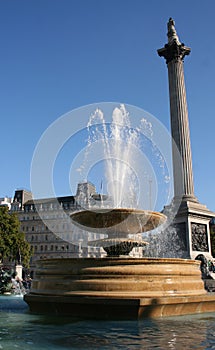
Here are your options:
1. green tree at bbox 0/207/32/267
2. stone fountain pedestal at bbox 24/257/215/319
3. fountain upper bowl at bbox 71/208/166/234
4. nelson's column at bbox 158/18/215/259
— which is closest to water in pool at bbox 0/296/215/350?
stone fountain pedestal at bbox 24/257/215/319

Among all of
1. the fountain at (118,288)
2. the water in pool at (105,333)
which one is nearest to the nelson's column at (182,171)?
the fountain at (118,288)

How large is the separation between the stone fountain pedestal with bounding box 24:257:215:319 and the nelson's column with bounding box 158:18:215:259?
Answer: 520 inches

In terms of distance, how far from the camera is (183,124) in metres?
28.8

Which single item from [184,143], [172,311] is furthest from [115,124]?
[184,143]

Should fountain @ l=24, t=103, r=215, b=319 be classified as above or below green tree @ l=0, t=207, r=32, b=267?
below

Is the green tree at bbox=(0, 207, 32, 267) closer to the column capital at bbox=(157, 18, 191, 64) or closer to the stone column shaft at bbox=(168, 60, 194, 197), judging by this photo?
the stone column shaft at bbox=(168, 60, 194, 197)

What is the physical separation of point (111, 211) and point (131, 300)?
3.75 meters

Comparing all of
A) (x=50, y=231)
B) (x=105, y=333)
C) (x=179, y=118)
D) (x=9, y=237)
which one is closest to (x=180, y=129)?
(x=179, y=118)

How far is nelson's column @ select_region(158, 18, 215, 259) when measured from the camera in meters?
23.8

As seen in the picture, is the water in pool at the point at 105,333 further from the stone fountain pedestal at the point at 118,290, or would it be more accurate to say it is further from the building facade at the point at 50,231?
the building facade at the point at 50,231

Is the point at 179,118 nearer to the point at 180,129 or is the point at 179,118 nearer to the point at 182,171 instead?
the point at 180,129

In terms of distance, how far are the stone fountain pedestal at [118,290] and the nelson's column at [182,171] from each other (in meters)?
13.2

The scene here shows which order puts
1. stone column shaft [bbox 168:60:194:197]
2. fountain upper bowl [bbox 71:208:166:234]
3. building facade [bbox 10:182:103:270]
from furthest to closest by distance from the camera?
building facade [bbox 10:182:103:270]
stone column shaft [bbox 168:60:194:197]
fountain upper bowl [bbox 71:208:166:234]

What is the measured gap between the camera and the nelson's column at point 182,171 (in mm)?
23797
